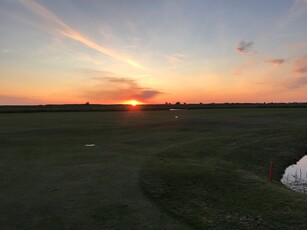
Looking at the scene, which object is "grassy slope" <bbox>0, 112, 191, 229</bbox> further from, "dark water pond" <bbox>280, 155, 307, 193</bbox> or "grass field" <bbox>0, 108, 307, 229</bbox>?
"dark water pond" <bbox>280, 155, 307, 193</bbox>

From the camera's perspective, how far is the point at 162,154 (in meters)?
24.8

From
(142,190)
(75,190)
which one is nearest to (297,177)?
(142,190)

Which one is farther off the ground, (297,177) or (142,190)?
(142,190)

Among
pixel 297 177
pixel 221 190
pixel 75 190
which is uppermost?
pixel 75 190

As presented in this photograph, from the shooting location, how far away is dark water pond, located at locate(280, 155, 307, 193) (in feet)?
Result: 64.1

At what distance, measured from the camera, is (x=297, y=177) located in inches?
886

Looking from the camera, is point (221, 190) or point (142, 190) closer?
point (142, 190)

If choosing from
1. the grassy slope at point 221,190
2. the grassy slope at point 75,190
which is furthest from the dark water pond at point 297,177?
the grassy slope at point 75,190

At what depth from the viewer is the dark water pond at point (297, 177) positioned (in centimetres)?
1953

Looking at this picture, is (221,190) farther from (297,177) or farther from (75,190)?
(297,177)

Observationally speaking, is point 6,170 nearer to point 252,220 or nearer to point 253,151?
point 252,220

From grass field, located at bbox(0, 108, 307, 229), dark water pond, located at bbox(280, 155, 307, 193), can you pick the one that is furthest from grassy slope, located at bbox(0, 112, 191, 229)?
dark water pond, located at bbox(280, 155, 307, 193)

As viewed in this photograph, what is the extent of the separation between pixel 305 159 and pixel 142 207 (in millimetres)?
21478

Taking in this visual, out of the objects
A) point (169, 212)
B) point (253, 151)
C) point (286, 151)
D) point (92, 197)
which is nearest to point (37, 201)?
point (92, 197)
